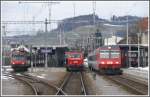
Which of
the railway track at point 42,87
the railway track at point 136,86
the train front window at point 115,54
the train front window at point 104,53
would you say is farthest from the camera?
the train front window at point 115,54

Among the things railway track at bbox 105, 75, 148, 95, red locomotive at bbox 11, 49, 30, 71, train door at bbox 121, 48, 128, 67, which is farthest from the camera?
train door at bbox 121, 48, 128, 67

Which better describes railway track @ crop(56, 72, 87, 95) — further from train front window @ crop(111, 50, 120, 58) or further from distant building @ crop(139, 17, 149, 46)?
distant building @ crop(139, 17, 149, 46)

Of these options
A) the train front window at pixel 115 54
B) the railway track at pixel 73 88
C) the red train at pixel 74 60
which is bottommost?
the railway track at pixel 73 88

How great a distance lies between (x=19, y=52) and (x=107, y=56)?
1821cm

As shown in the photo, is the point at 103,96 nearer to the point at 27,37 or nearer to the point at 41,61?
the point at 27,37

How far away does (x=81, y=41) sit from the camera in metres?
88.9

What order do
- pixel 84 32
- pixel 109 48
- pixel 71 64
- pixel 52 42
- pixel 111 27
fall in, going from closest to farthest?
1. pixel 109 48
2. pixel 71 64
3. pixel 111 27
4. pixel 84 32
5. pixel 52 42

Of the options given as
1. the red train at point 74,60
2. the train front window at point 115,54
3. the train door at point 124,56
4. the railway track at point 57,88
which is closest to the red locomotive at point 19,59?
the red train at point 74,60

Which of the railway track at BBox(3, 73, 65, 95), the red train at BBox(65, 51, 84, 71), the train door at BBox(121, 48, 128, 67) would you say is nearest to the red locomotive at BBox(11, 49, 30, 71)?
the red train at BBox(65, 51, 84, 71)

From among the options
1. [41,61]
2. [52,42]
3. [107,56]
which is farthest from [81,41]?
[107,56]

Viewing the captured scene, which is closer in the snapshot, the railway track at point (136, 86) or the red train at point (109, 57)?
the railway track at point (136, 86)

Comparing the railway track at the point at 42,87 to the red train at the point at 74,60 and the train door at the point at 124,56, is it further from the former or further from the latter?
the train door at the point at 124,56

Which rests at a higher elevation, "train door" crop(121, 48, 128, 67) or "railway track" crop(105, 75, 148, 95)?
"train door" crop(121, 48, 128, 67)

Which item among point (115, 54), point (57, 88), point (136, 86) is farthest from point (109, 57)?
point (57, 88)
